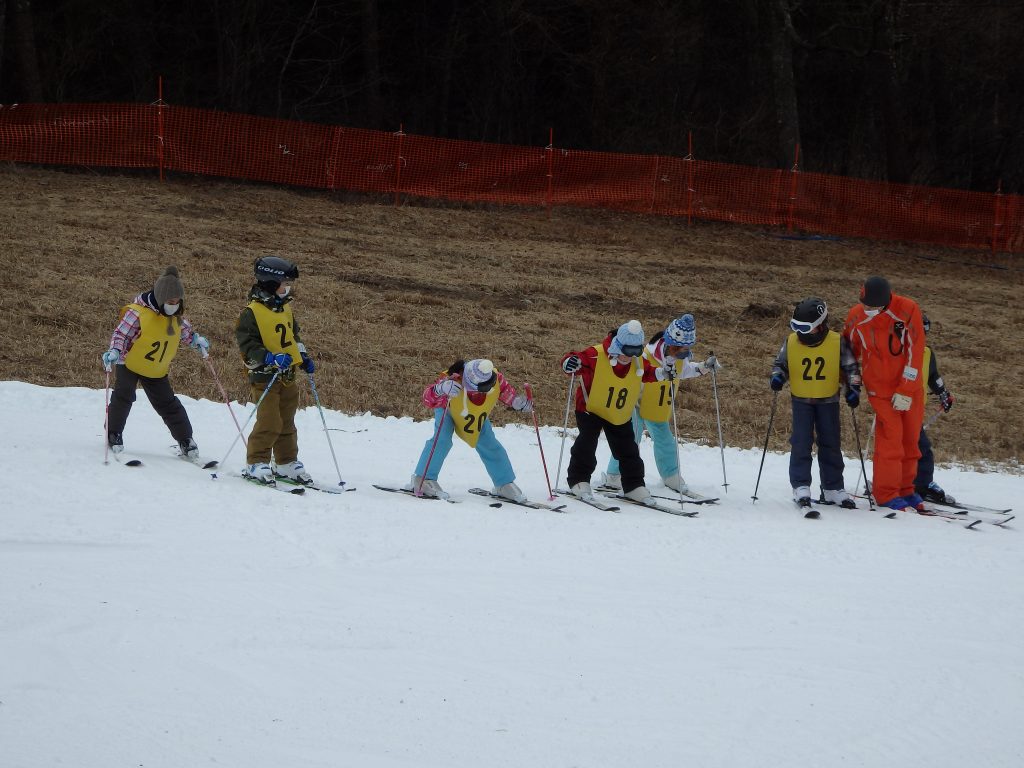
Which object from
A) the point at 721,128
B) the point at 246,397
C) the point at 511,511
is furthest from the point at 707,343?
the point at 721,128

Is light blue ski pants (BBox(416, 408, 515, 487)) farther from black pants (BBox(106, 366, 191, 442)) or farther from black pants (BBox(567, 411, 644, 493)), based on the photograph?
black pants (BBox(106, 366, 191, 442))

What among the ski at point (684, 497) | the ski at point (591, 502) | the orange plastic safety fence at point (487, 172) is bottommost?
the ski at point (684, 497)

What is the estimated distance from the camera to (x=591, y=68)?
29031 millimetres

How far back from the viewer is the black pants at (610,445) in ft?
29.0

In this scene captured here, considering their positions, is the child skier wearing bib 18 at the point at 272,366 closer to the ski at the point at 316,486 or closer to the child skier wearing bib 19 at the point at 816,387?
the ski at the point at 316,486

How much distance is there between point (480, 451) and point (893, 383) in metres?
3.43

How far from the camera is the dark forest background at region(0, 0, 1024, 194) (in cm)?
2712

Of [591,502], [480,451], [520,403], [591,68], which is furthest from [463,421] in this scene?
[591,68]

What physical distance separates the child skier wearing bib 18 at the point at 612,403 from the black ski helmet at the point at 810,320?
3.72 ft

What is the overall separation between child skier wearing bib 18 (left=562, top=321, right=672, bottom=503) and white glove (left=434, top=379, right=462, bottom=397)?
921 millimetres

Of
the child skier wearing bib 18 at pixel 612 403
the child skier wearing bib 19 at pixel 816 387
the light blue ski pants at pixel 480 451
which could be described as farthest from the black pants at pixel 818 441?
the light blue ski pants at pixel 480 451

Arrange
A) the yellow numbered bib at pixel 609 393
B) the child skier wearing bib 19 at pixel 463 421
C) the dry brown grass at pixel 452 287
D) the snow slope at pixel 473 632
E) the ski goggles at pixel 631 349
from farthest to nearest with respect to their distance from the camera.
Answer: the dry brown grass at pixel 452 287, the yellow numbered bib at pixel 609 393, the ski goggles at pixel 631 349, the child skier wearing bib 19 at pixel 463 421, the snow slope at pixel 473 632

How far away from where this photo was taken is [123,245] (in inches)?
695

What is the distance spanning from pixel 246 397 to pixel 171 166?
12.2 metres
